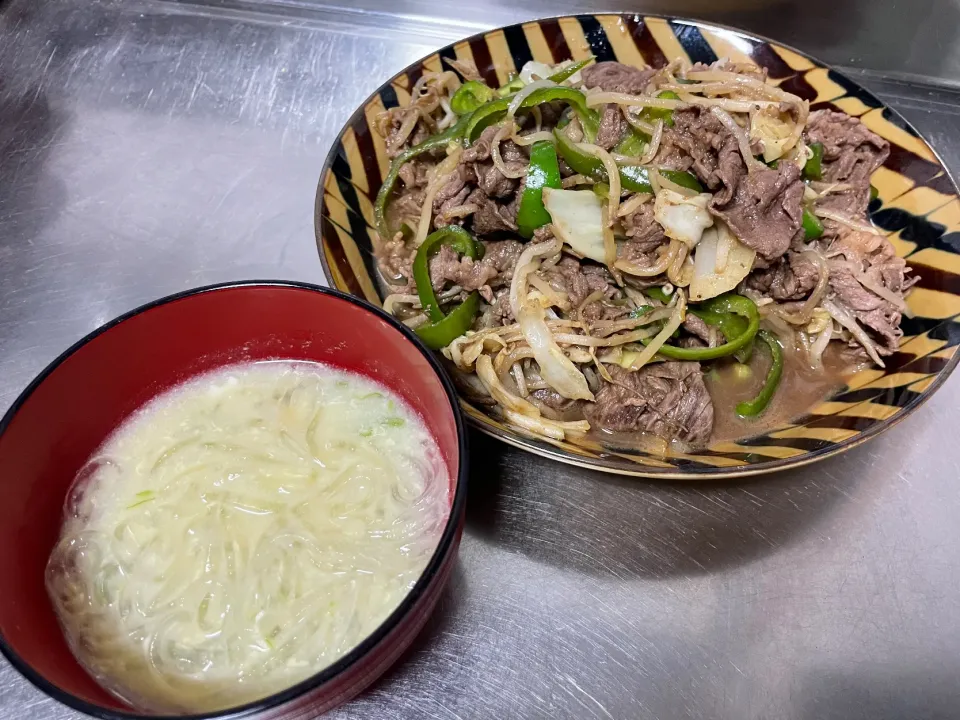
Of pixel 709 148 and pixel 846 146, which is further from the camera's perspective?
pixel 846 146

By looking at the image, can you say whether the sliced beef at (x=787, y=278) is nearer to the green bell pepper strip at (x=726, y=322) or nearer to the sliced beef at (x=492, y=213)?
the green bell pepper strip at (x=726, y=322)

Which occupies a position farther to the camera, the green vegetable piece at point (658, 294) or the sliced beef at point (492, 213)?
the sliced beef at point (492, 213)

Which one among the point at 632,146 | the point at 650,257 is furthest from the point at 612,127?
the point at 650,257

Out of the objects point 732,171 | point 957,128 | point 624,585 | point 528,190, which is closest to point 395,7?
point 528,190

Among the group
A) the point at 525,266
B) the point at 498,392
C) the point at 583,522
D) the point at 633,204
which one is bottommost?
the point at 583,522

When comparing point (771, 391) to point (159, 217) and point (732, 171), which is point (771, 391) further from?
point (159, 217)

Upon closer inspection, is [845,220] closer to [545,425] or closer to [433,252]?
[545,425]

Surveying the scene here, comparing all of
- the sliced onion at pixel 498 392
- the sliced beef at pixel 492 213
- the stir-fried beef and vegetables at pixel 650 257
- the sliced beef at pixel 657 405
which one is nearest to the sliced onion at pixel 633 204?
the stir-fried beef and vegetables at pixel 650 257
